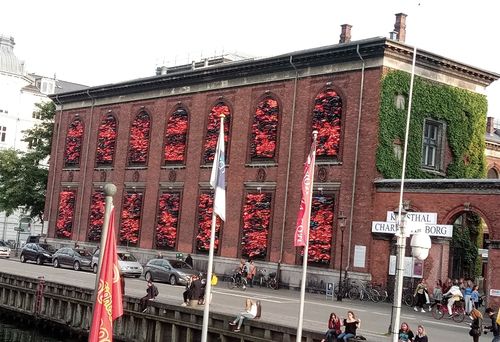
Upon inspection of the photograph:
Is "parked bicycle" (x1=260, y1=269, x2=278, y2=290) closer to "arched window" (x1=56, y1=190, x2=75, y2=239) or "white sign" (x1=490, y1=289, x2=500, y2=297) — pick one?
"white sign" (x1=490, y1=289, x2=500, y2=297)

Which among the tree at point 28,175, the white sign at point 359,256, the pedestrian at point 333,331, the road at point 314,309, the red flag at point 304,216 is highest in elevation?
the tree at point 28,175

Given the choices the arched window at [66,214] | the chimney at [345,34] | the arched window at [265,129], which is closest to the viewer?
the arched window at [265,129]

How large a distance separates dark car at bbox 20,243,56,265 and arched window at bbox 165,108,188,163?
439 inches

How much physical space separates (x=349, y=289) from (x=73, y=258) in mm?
20806

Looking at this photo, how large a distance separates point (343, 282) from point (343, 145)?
305 inches

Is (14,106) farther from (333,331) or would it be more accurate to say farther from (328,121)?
Answer: (333,331)

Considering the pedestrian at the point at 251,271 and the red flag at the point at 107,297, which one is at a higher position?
the red flag at the point at 107,297

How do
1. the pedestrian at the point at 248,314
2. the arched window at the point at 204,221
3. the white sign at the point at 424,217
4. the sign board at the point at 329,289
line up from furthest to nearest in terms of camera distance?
the arched window at the point at 204,221
the sign board at the point at 329,289
the white sign at the point at 424,217
the pedestrian at the point at 248,314

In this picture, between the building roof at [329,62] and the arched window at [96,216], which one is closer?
the building roof at [329,62]

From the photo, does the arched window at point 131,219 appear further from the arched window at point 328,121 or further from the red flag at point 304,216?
the red flag at point 304,216

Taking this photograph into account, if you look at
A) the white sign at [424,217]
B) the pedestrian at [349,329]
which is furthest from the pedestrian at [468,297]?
the pedestrian at [349,329]

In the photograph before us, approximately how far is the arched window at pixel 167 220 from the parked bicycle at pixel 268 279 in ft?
31.4

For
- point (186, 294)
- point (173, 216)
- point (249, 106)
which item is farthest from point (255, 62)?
point (186, 294)

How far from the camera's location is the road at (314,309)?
93.6ft
